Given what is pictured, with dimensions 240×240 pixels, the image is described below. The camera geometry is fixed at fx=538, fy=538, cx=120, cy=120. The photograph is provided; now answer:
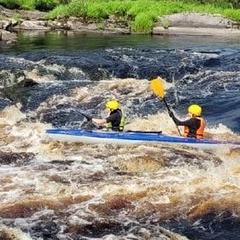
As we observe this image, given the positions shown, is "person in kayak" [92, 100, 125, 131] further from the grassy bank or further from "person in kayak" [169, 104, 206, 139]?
the grassy bank

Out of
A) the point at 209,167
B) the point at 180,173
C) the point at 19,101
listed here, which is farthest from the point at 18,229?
the point at 19,101

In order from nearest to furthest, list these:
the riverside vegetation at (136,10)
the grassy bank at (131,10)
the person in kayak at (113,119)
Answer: the person in kayak at (113,119) → the riverside vegetation at (136,10) → the grassy bank at (131,10)

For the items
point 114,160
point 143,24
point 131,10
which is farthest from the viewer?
point 131,10

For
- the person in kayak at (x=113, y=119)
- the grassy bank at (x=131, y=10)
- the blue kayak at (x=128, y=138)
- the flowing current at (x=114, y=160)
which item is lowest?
the flowing current at (x=114, y=160)

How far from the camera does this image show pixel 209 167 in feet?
35.0

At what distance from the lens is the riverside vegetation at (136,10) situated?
109ft

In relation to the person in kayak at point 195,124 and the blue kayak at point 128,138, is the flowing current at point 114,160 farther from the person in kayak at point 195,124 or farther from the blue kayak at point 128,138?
the person in kayak at point 195,124

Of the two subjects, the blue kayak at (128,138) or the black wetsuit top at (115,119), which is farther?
the black wetsuit top at (115,119)

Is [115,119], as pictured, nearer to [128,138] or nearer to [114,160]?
[128,138]

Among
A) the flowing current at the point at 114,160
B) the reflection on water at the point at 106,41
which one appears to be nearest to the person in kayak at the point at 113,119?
the flowing current at the point at 114,160

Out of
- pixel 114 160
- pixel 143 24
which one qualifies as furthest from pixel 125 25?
pixel 114 160

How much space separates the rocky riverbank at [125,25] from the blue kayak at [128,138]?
1951 centimetres

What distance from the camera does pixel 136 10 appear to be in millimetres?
35188

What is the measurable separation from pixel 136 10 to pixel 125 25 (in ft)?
6.01
